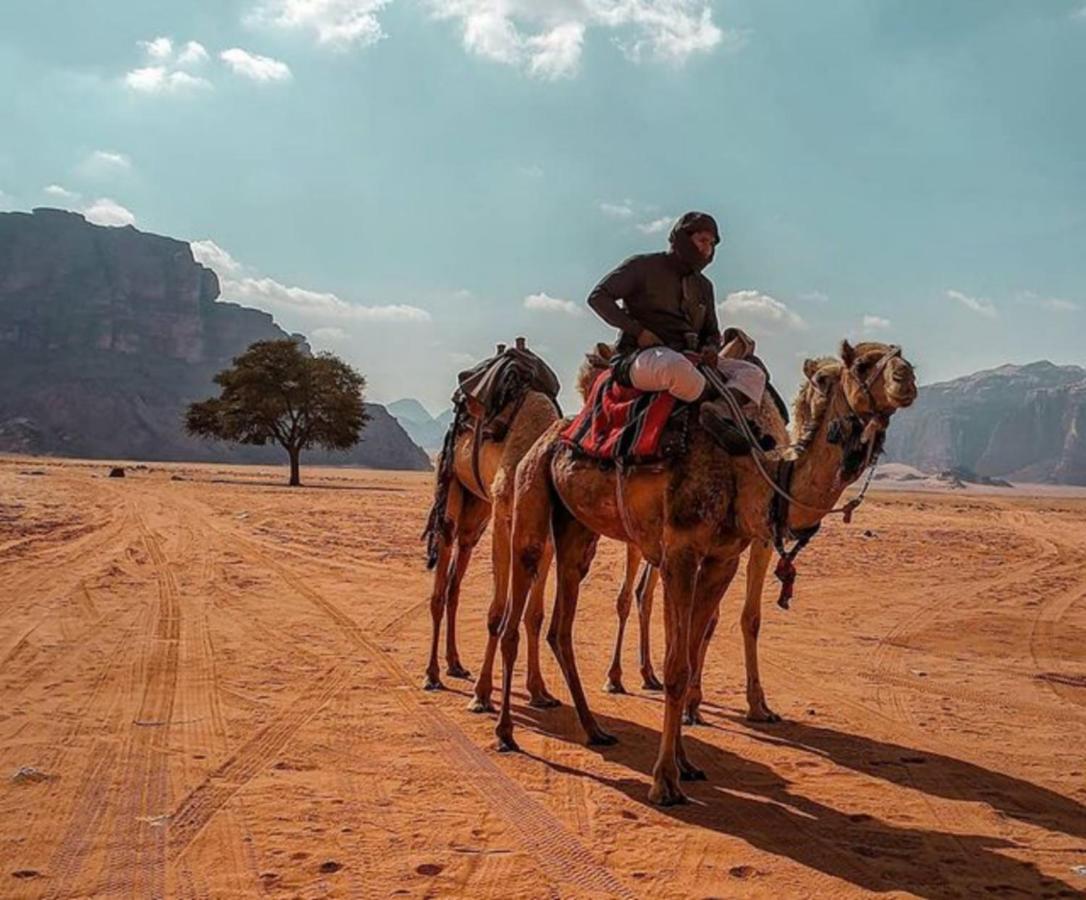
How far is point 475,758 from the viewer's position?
20.3ft

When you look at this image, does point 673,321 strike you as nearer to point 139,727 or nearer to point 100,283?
point 139,727

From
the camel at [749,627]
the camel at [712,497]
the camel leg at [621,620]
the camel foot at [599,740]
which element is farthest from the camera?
the camel leg at [621,620]

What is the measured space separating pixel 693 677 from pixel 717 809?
5.88 ft

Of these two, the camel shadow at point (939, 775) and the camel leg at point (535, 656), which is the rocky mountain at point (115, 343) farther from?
the camel shadow at point (939, 775)

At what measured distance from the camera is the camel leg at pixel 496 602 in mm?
7453

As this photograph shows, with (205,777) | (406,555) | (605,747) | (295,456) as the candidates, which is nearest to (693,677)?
(605,747)

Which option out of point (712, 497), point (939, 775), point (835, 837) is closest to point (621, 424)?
point (712, 497)

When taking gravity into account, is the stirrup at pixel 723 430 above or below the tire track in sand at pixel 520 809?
above

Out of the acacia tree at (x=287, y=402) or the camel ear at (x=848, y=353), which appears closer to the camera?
the camel ear at (x=848, y=353)

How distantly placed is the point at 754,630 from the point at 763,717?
0.70 meters

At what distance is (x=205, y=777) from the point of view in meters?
5.50

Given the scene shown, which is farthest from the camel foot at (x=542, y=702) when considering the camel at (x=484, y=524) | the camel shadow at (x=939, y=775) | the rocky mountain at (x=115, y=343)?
the rocky mountain at (x=115, y=343)

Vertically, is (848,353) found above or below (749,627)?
above

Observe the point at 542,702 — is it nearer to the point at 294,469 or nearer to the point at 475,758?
the point at 475,758
